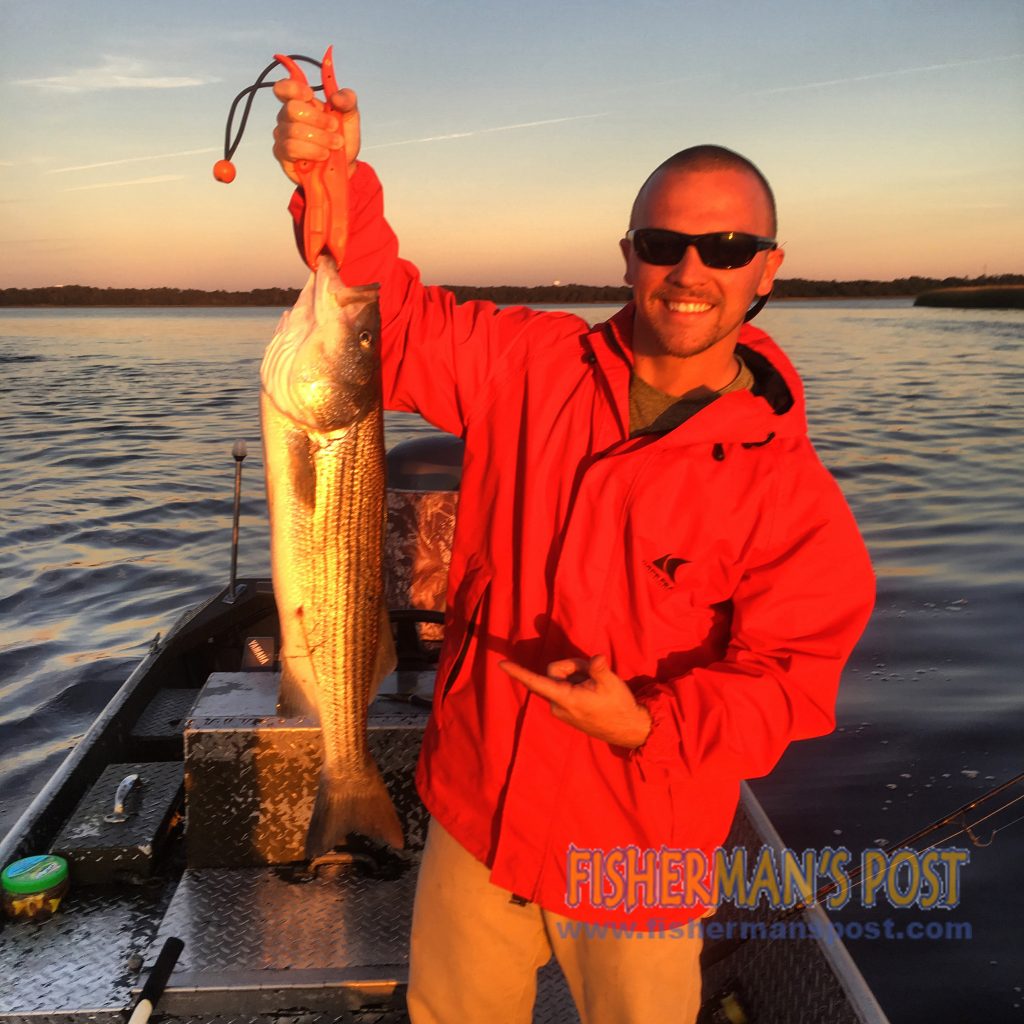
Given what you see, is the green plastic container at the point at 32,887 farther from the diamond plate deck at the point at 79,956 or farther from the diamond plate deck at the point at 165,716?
the diamond plate deck at the point at 165,716

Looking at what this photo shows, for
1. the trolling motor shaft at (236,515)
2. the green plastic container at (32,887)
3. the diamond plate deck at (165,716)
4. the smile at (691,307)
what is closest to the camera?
the smile at (691,307)

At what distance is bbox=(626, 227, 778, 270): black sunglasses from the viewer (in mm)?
2623

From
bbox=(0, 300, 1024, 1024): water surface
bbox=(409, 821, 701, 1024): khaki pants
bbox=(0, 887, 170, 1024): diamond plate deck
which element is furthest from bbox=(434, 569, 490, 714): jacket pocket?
bbox=(0, 300, 1024, 1024): water surface

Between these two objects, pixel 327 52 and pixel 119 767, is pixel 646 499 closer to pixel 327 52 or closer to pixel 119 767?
pixel 327 52

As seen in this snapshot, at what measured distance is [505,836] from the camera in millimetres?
2621

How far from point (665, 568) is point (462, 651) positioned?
677 mm

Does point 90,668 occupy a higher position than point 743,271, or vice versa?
point 743,271

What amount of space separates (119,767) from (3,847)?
2.50 feet

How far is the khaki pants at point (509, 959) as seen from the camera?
8.78 ft

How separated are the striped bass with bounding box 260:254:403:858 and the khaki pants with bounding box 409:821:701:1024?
0.47 meters

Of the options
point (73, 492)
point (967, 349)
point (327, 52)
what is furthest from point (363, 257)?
point (967, 349)

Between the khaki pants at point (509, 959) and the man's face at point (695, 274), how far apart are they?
1.64 m

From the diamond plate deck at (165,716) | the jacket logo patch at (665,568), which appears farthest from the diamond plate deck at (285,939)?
the jacket logo patch at (665,568)

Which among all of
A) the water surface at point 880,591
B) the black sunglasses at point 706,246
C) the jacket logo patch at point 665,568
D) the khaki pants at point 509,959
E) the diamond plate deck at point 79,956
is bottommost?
the water surface at point 880,591
